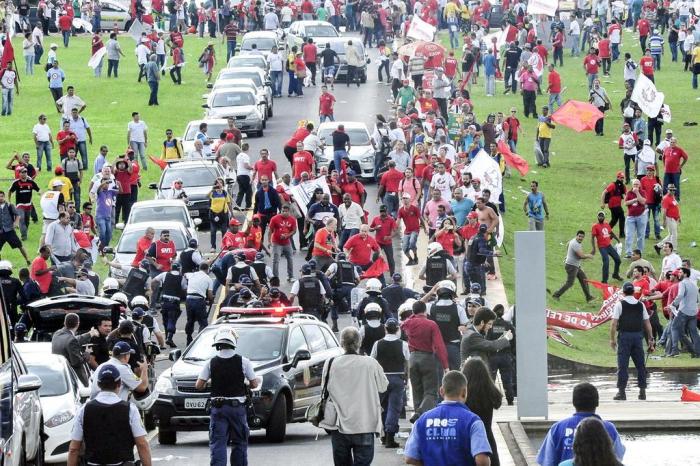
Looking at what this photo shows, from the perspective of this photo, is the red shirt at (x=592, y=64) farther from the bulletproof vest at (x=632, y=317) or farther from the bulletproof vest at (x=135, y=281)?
the bulletproof vest at (x=632, y=317)

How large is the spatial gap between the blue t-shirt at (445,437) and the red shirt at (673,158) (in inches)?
1145

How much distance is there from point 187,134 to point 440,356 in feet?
85.3

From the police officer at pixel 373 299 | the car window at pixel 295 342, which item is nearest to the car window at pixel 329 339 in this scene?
the police officer at pixel 373 299

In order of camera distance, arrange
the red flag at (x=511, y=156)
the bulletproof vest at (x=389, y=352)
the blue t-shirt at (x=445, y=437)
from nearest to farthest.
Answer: the blue t-shirt at (x=445, y=437) → the bulletproof vest at (x=389, y=352) → the red flag at (x=511, y=156)

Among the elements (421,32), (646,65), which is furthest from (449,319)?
(421,32)

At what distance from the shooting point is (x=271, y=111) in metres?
53.1

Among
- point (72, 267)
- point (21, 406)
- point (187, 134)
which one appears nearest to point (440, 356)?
point (21, 406)

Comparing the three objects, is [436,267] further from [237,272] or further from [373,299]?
[373,299]

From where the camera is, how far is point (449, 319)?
802 inches

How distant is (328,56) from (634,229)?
76.1ft

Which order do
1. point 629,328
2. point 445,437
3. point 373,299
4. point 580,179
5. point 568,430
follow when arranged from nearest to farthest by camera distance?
point 568,430 < point 445,437 < point 629,328 < point 373,299 < point 580,179

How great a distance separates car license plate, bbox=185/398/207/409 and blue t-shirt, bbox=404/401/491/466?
28.0 ft

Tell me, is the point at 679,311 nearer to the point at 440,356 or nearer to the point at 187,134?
the point at 440,356

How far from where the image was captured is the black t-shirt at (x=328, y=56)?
58.0 metres
